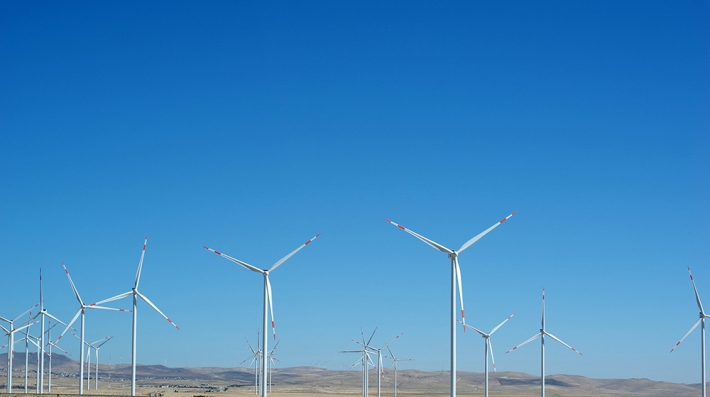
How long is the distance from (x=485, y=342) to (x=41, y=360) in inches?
2092

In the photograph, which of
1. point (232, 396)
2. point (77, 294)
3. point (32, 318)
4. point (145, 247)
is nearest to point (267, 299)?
point (145, 247)

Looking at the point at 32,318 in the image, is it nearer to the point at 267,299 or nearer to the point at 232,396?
the point at 232,396

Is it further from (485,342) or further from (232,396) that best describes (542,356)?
(232,396)

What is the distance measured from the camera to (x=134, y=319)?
78250mm

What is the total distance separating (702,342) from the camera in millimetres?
104188

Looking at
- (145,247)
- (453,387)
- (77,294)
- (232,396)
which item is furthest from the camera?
(232,396)

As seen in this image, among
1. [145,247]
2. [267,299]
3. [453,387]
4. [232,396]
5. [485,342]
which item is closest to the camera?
[453,387]

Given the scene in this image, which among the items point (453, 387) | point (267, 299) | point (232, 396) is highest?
point (267, 299)

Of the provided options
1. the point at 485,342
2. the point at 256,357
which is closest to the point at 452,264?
the point at 485,342

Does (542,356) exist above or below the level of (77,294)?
below

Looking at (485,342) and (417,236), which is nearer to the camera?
(417,236)

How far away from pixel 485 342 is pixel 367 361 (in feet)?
129

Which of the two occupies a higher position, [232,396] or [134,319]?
[134,319]

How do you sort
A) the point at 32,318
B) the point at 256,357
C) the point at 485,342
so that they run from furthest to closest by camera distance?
1. the point at 256,357
2. the point at 32,318
3. the point at 485,342
